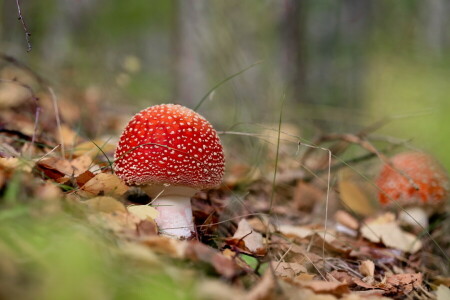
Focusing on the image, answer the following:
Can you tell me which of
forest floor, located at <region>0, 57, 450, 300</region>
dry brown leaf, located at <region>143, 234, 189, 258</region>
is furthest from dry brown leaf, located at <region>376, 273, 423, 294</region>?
dry brown leaf, located at <region>143, 234, 189, 258</region>

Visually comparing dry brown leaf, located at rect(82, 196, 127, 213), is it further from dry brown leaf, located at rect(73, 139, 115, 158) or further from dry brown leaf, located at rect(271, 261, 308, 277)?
dry brown leaf, located at rect(73, 139, 115, 158)

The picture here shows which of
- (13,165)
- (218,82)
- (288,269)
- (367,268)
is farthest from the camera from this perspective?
(218,82)

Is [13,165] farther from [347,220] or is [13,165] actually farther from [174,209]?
[347,220]

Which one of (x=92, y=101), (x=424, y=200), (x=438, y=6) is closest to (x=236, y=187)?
(x=424, y=200)

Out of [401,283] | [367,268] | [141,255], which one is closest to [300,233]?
[367,268]

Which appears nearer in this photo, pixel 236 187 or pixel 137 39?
pixel 236 187

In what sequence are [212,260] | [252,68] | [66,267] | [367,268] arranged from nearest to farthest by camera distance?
[66,267], [212,260], [367,268], [252,68]

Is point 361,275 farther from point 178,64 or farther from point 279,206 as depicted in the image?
point 178,64

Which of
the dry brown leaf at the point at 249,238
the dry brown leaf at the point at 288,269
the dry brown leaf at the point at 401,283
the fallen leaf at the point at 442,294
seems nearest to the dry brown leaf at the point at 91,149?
Answer: the dry brown leaf at the point at 249,238
